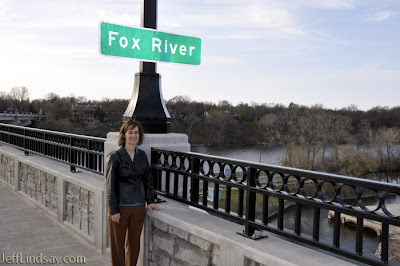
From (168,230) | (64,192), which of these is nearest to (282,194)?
(168,230)

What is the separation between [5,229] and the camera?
21.0ft

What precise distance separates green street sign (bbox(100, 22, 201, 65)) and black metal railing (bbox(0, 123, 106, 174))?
1698 mm

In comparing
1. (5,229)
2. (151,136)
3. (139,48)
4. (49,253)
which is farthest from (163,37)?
(5,229)

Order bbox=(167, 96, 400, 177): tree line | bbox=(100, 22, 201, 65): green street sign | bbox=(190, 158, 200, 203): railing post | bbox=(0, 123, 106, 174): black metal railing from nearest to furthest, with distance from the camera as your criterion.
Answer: bbox=(190, 158, 200, 203): railing post < bbox=(100, 22, 201, 65): green street sign < bbox=(0, 123, 106, 174): black metal railing < bbox=(167, 96, 400, 177): tree line

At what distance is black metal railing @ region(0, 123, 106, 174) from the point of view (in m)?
6.02

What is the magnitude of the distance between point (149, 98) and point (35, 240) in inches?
116

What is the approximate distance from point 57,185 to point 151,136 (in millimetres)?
2965

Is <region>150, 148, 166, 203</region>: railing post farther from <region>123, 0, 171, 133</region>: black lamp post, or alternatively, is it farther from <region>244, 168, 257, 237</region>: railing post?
Answer: <region>244, 168, 257, 237</region>: railing post

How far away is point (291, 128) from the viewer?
80.8 m

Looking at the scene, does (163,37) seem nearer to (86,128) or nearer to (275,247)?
(275,247)

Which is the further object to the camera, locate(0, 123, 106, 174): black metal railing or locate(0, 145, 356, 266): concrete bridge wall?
locate(0, 123, 106, 174): black metal railing

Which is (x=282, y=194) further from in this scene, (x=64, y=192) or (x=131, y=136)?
(x=64, y=192)

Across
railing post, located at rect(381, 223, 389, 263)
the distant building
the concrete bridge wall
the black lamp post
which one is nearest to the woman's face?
the concrete bridge wall

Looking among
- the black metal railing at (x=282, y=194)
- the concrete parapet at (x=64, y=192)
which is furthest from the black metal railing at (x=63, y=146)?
the black metal railing at (x=282, y=194)
